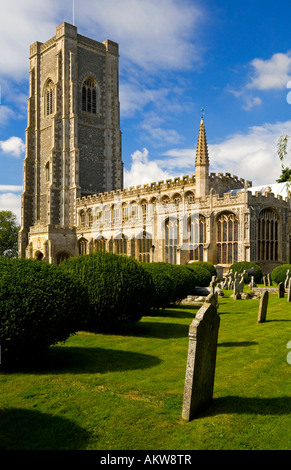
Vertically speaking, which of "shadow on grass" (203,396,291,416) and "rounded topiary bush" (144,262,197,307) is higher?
"rounded topiary bush" (144,262,197,307)

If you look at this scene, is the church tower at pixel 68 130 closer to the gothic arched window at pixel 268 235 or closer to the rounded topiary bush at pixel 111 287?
the gothic arched window at pixel 268 235

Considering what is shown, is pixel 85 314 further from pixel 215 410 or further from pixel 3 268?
pixel 215 410

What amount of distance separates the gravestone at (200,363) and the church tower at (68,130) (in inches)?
1616

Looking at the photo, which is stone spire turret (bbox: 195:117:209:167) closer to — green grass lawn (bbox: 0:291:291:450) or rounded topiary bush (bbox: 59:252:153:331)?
rounded topiary bush (bbox: 59:252:153:331)

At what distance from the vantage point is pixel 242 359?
7.99m

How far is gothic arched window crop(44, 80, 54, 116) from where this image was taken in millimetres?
54794

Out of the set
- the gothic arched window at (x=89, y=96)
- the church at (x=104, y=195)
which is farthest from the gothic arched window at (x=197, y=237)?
the gothic arched window at (x=89, y=96)

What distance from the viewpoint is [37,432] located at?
15.8ft

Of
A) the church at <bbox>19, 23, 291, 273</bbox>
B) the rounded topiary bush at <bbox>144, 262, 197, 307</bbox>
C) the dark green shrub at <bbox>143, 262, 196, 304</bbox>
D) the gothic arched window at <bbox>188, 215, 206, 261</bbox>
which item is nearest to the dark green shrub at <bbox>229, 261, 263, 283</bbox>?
the church at <bbox>19, 23, 291, 273</bbox>

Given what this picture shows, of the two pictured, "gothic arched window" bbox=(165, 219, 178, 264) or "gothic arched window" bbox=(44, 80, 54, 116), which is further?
"gothic arched window" bbox=(44, 80, 54, 116)

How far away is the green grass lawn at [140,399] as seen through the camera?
182 inches

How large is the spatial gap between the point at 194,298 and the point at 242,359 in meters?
9.59

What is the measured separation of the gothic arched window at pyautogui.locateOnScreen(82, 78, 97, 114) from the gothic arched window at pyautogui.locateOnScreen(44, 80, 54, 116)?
436 cm

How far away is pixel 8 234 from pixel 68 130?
21.2m
